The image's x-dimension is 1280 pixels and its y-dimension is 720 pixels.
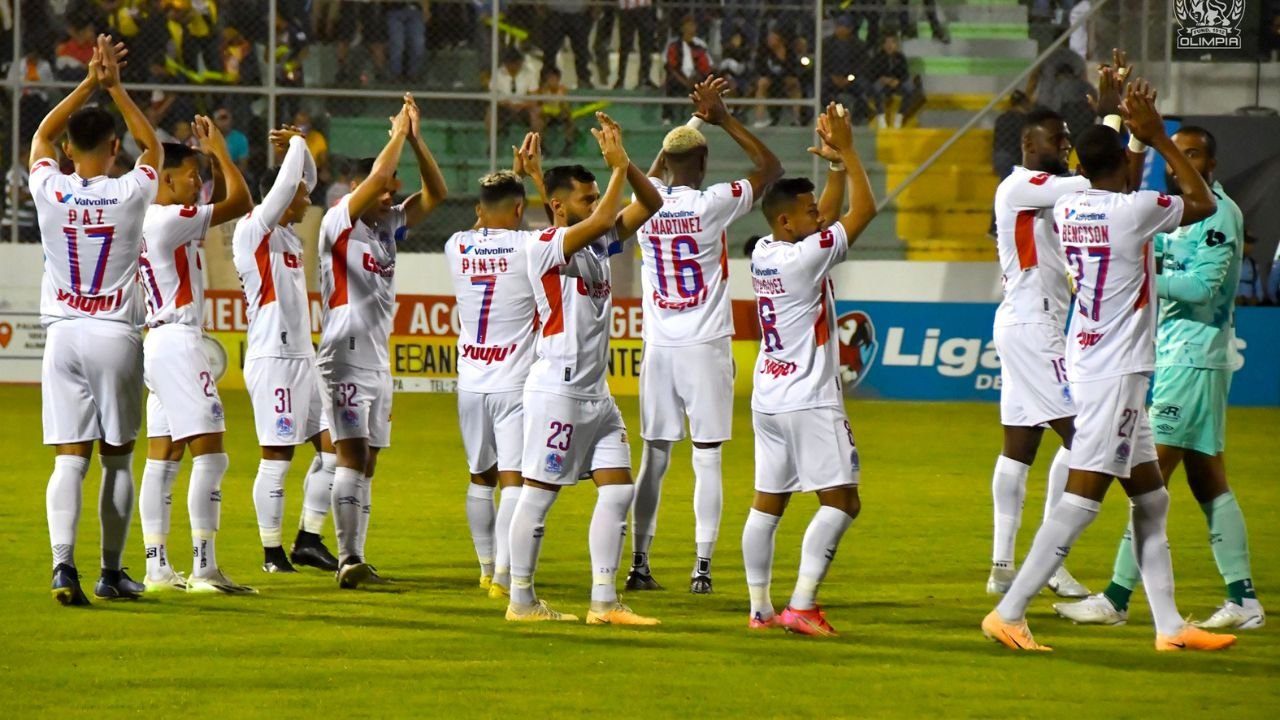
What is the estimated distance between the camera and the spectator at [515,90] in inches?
Answer: 832

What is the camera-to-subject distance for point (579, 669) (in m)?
7.04

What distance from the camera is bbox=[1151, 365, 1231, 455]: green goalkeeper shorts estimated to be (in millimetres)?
8055

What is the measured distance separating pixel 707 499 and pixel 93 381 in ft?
9.87

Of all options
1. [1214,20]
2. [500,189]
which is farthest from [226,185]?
[1214,20]

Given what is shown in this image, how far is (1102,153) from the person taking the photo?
24.0ft

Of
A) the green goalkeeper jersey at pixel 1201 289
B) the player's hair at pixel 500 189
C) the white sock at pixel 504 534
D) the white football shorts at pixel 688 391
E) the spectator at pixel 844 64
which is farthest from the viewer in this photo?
the spectator at pixel 844 64

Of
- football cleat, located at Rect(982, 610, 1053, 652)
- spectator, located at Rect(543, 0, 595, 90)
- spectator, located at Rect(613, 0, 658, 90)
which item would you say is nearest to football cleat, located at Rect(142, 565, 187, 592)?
football cleat, located at Rect(982, 610, 1053, 652)

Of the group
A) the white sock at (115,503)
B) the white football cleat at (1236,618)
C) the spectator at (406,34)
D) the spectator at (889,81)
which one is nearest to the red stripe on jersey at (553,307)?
the white sock at (115,503)

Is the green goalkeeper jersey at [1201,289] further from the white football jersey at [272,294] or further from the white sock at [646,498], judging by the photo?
the white football jersey at [272,294]

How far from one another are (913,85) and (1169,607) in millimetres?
15872

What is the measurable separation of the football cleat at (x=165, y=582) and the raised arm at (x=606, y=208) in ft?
9.01

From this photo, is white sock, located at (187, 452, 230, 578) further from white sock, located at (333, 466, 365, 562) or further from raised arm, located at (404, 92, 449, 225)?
raised arm, located at (404, 92, 449, 225)

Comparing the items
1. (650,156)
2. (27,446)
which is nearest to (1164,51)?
(650,156)

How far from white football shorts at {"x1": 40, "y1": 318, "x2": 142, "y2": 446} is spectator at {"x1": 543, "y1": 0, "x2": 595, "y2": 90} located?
13.7 m
